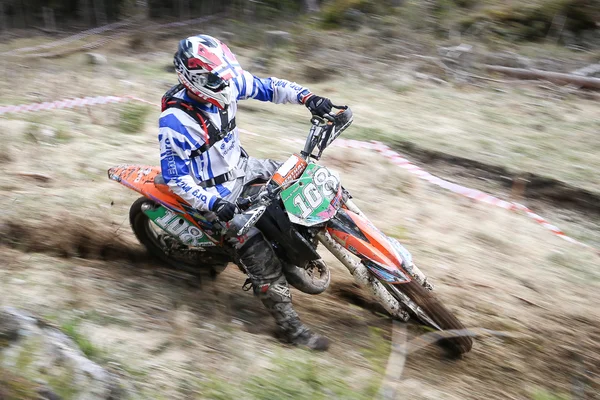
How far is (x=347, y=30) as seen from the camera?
1209 cm

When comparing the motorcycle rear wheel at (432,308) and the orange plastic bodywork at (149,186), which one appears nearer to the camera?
the motorcycle rear wheel at (432,308)

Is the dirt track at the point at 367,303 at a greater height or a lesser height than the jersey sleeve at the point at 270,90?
lesser

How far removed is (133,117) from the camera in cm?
802

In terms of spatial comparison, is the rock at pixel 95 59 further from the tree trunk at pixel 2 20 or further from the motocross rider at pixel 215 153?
the motocross rider at pixel 215 153

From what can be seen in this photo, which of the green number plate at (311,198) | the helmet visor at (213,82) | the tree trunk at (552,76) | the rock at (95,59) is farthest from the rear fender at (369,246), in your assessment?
the rock at (95,59)

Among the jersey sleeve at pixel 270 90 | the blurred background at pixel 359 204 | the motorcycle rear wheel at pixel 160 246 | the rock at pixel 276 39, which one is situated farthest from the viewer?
the rock at pixel 276 39

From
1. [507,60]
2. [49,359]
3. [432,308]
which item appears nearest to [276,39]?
[507,60]

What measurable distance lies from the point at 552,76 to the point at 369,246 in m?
7.05

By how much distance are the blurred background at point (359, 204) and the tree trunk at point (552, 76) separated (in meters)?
0.02

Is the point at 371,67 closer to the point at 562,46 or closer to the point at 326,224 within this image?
the point at 562,46

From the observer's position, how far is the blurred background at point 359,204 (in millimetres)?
3340

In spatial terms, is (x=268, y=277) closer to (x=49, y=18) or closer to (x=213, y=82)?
(x=213, y=82)

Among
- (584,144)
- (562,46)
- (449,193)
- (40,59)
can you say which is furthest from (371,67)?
(40,59)

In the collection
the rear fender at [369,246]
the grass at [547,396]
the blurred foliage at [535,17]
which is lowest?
the grass at [547,396]
